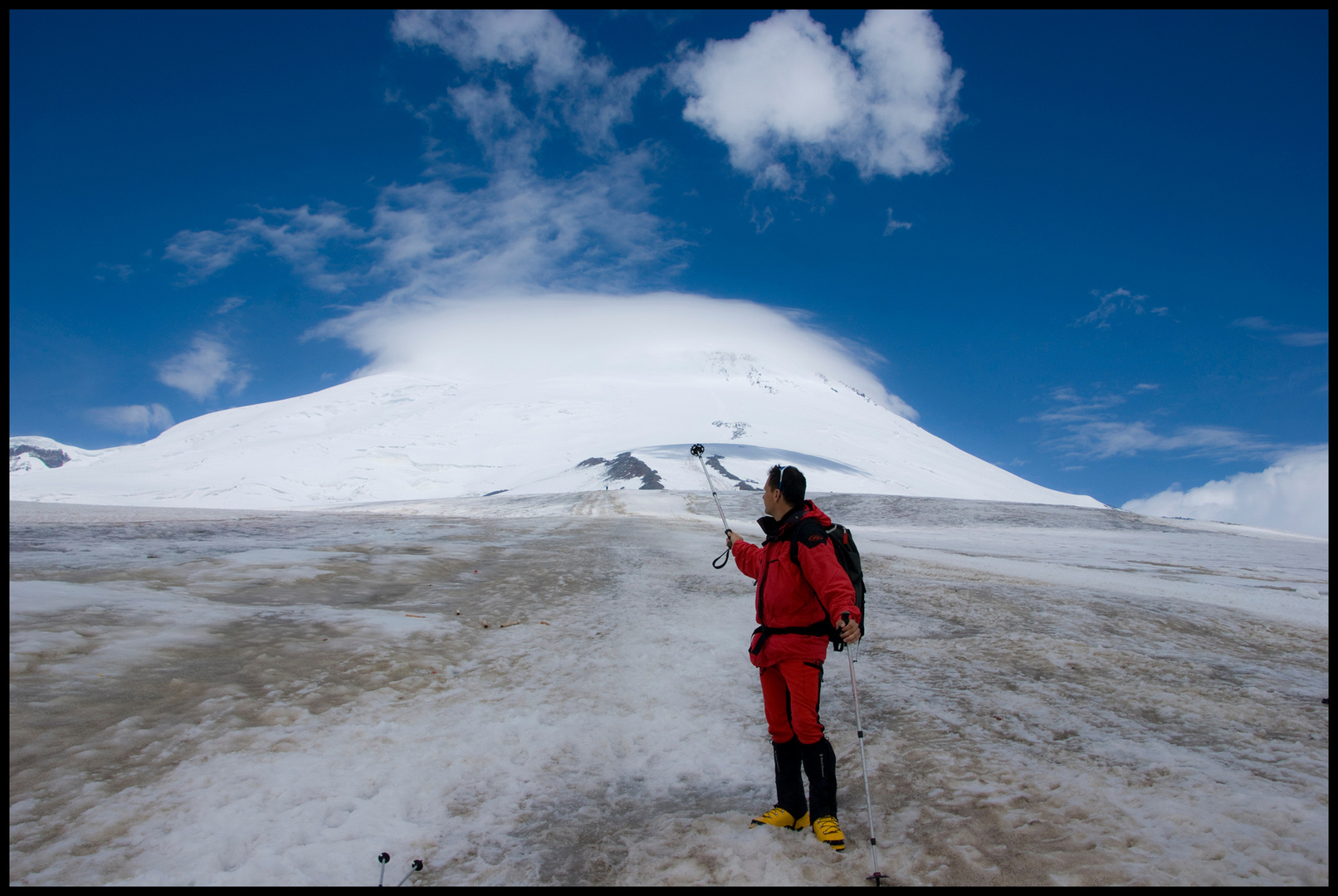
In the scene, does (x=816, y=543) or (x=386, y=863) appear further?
(x=816, y=543)

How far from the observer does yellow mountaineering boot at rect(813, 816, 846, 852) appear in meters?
4.32

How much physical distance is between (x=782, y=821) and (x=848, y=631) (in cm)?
154

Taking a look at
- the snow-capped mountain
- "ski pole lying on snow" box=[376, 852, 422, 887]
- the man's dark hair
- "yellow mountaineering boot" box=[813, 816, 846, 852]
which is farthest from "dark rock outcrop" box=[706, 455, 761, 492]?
"ski pole lying on snow" box=[376, 852, 422, 887]

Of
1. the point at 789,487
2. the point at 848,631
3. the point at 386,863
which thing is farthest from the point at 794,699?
the point at 386,863

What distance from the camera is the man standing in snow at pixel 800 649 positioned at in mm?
4480

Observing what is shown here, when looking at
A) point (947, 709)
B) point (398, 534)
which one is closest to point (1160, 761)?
point (947, 709)

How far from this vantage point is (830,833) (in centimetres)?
437

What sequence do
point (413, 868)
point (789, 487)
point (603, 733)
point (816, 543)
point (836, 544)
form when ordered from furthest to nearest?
1. point (603, 733)
2. point (789, 487)
3. point (836, 544)
4. point (816, 543)
5. point (413, 868)

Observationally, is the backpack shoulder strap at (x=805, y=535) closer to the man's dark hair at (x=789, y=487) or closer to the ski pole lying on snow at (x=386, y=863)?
the man's dark hair at (x=789, y=487)

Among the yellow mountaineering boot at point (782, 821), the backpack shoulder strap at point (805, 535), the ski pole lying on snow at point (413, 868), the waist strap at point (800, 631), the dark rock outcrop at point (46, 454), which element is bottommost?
the ski pole lying on snow at point (413, 868)

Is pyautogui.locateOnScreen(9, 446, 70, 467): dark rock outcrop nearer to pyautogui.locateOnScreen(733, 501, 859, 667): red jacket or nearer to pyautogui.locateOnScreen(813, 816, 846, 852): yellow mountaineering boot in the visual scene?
pyautogui.locateOnScreen(733, 501, 859, 667): red jacket

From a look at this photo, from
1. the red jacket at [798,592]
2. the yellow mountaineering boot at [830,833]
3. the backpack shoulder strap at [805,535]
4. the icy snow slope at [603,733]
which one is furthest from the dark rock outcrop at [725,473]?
the yellow mountaineering boot at [830,833]

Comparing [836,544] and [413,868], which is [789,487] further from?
[413,868]

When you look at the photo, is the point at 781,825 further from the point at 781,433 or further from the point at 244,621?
the point at 781,433
